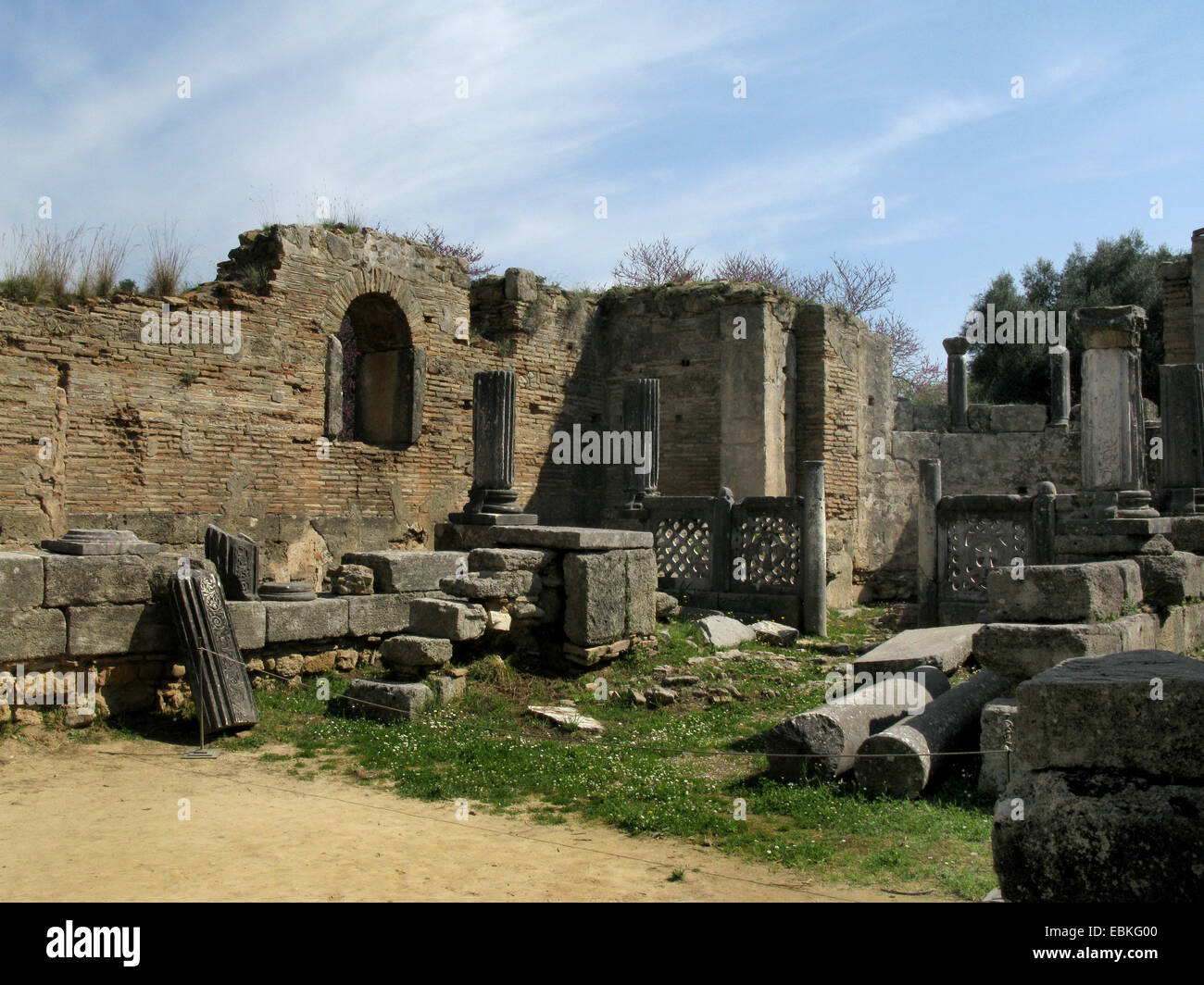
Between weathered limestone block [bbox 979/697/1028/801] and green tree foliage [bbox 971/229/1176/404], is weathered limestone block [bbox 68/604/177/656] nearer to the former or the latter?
weathered limestone block [bbox 979/697/1028/801]

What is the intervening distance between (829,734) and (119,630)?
184 inches

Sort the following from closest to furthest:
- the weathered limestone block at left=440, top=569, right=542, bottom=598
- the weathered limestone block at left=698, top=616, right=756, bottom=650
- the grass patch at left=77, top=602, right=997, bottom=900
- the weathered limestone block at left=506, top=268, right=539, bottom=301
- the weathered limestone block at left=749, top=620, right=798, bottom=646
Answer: the grass patch at left=77, top=602, right=997, bottom=900 < the weathered limestone block at left=440, top=569, right=542, bottom=598 < the weathered limestone block at left=698, top=616, right=756, bottom=650 < the weathered limestone block at left=749, top=620, right=798, bottom=646 < the weathered limestone block at left=506, top=268, right=539, bottom=301

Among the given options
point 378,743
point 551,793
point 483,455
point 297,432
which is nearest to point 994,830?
point 551,793

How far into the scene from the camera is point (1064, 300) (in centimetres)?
3030

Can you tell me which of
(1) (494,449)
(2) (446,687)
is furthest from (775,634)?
(2) (446,687)

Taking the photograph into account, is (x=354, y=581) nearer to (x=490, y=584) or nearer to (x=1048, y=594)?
(x=490, y=584)

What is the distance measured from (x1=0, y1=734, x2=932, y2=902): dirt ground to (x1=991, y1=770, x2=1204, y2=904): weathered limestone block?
4.10 ft

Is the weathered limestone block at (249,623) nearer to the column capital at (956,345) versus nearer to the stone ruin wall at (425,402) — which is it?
the stone ruin wall at (425,402)

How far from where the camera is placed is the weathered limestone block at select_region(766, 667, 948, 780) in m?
5.75

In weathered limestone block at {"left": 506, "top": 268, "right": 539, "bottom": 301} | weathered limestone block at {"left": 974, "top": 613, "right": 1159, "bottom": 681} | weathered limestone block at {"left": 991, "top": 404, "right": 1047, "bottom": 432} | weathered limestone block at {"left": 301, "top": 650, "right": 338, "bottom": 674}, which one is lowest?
weathered limestone block at {"left": 301, "top": 650, "right": 338, "bottom": 674}

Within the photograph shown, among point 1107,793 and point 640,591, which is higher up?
point 640,591

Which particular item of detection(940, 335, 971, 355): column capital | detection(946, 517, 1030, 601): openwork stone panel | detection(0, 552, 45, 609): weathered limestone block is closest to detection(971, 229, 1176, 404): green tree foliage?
detection(940, 335, 971, 355): column capital

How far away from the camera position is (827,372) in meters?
16.9

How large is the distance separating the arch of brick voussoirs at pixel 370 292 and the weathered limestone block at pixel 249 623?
610 centimetres
